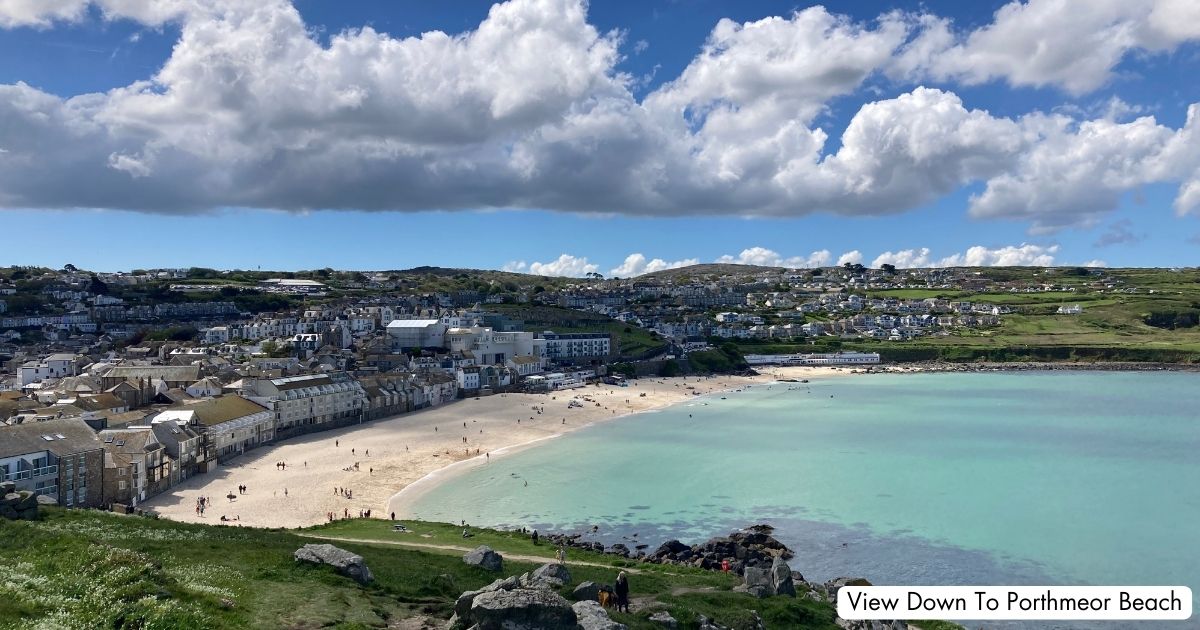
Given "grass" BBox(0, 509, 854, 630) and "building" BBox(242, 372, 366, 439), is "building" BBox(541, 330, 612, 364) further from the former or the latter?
"grass" BBox(0, 509, 854, 630)

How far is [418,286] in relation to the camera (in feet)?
567

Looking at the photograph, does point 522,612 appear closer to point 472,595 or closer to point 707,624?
point 472,595

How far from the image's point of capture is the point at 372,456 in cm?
4709

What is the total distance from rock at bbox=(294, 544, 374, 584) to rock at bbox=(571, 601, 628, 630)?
6107mm

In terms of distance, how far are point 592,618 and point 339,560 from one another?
7438mm

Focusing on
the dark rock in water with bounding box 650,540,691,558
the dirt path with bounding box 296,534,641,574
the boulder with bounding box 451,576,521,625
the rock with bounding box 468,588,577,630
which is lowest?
the dark rock in water with bounding box 650,540,691,558

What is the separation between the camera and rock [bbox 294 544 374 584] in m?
16.2

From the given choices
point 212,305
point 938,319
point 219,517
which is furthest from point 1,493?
point 938,319

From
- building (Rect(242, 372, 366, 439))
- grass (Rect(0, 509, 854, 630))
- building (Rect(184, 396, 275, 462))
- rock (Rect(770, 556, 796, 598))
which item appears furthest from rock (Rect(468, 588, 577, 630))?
building (Rect(242, 372, 366, 439))

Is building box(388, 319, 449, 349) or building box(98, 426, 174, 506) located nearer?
building box(98, 426, 174, 506)

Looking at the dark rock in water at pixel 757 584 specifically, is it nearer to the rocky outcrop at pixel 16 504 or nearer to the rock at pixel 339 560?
the rock at pixel 339 560

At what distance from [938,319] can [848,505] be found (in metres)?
126

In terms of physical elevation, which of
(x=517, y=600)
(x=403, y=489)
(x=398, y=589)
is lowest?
(x=403, y=489)

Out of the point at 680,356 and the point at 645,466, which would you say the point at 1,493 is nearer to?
the point at 645,466
